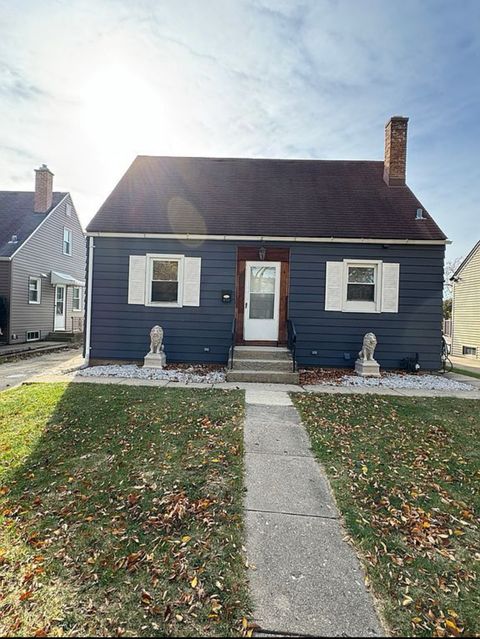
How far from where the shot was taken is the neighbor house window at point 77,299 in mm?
18703

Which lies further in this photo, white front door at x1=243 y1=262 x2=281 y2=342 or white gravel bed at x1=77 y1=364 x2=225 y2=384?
white front door at x1=243 y1=262 x2=281 y2=342

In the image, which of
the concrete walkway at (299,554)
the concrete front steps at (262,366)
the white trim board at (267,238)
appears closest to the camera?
the concrete walkway at (299,554)

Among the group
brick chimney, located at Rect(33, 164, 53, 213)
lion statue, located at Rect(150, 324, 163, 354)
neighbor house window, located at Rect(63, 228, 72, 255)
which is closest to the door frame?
lion statue, located at Rect(150, 324, 163, 354)

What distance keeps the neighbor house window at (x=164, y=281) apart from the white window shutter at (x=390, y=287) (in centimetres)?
536

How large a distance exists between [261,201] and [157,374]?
5.60 metres

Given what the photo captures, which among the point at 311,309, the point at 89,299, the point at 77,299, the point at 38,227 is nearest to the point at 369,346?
the point at 311,309

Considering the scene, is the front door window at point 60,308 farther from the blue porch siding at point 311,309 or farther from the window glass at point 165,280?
the window glass at point 165,280

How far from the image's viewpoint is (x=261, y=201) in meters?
9.38

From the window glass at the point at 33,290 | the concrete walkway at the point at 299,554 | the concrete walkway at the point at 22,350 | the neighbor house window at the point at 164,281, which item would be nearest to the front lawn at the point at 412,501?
the concrete walkway at the point at 299,554

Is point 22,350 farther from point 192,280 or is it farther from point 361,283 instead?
point 361,283

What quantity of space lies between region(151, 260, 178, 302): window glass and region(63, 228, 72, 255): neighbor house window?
39.0 feet

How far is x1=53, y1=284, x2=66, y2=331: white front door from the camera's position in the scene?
1697cm

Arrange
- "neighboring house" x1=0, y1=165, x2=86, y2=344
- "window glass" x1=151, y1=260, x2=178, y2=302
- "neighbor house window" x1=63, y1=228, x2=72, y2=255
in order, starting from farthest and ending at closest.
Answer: "neighbor house window" x1=63, y1=228, x2=72, y2=255 → "neighboring house" x1=0, y1=165, x2=86, y2=344 → "window glass" x1=151, y1=260, x2=178, y2=302

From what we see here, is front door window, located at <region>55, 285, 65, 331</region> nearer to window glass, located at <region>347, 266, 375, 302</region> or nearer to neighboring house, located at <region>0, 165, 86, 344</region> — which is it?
neighboring house, located at <region>0, 165, 86, 344</region>
